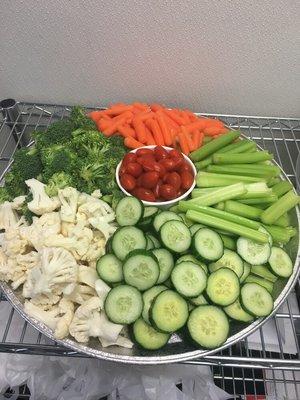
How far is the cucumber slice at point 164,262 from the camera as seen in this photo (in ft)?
2.93

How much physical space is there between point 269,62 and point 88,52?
700 mm

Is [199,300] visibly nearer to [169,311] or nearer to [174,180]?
[169,311]

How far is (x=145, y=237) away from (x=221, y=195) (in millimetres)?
307

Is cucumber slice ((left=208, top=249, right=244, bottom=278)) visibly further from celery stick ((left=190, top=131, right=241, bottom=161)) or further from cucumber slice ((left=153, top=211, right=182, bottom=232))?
celery stick ((left=190, top=131, right=241, bottom=161))

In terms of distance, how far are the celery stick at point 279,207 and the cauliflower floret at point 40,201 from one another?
2.02ft

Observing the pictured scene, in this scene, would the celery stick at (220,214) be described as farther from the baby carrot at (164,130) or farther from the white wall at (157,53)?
the white wall at (157,53)

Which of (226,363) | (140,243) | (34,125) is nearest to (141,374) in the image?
(226,363)

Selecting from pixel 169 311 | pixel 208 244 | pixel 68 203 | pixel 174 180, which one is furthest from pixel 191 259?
pixel 68 203

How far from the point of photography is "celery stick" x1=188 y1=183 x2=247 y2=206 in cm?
109

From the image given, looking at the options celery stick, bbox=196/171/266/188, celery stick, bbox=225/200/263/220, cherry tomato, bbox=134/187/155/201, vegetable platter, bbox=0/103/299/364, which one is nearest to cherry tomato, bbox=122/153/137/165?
vegetable platter, bbox=0/103/299/364

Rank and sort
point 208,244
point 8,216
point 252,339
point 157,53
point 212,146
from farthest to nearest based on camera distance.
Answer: point 157,53
point 212,146
point 252,339
point 8,216
point 208,244

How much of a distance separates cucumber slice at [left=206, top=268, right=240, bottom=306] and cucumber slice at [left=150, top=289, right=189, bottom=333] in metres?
0.07

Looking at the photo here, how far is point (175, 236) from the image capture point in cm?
93

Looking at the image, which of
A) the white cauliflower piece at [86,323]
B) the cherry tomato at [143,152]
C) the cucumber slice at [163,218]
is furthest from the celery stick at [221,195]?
the white cauliflower piece at [86,323]
